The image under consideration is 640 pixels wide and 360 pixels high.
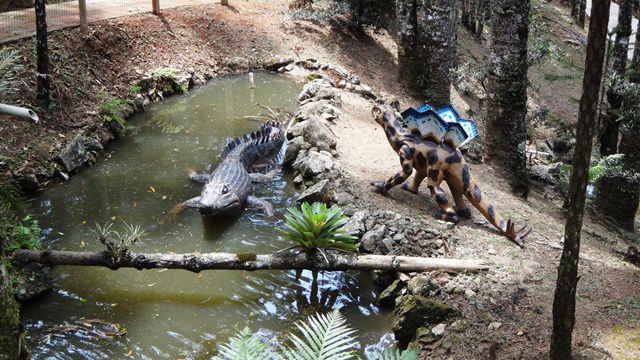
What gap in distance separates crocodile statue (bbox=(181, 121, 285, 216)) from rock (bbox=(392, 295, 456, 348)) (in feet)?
9.62

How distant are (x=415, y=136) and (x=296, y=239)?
226 cm

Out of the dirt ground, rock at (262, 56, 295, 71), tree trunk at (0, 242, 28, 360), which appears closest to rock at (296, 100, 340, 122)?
the dirt ground

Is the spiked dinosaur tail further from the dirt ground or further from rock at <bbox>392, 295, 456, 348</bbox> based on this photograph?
rock at <bbox>392, 295, 456, 348</bbox>

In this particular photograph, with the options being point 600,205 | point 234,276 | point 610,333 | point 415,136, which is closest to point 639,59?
point 600,205

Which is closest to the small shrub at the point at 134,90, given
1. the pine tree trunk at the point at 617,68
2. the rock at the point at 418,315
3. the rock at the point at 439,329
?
the rock at the point at 418,315

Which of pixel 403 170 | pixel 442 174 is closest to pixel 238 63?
pixel 403 170

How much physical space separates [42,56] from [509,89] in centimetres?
762

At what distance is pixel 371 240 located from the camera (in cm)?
654

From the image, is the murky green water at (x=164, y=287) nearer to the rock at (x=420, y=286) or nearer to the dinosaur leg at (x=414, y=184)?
the rock at (x=420, y=286)

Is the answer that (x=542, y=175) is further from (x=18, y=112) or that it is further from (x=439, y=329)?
(x=18, y=112)

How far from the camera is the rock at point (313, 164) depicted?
336 inches

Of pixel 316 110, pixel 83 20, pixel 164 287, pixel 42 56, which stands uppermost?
pixel 83 20

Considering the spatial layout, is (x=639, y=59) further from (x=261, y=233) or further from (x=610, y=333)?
(x=261, y=233)

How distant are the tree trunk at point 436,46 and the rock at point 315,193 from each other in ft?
18.1
